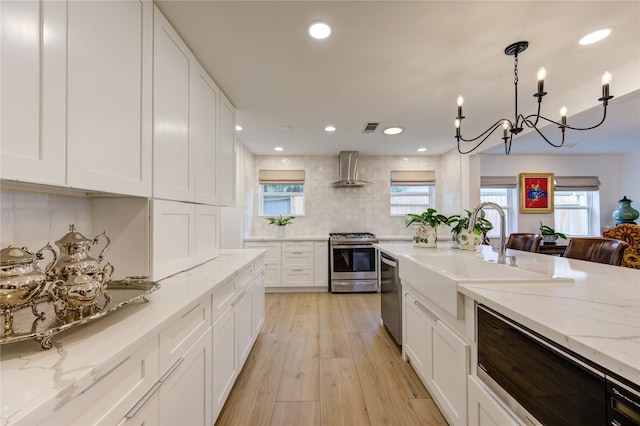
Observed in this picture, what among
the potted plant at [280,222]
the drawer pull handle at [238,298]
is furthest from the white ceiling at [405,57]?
the potted plant at [280,222]

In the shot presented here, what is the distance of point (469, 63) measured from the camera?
188cm

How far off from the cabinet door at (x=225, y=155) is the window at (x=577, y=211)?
603 cm

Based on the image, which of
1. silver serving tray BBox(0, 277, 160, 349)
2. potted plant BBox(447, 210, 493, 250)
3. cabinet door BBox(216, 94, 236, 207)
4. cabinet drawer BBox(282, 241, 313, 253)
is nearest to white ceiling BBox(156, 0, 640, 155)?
cabinet door BBox(216, 94, 236, 207)

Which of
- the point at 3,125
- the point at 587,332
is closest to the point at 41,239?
the point at 3,125

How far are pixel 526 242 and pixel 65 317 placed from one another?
3.60 metres

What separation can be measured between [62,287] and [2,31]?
2.35ft

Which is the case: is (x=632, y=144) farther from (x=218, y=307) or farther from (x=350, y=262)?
(x=218, y=307)

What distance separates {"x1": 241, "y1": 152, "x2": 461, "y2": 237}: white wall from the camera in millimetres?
4719

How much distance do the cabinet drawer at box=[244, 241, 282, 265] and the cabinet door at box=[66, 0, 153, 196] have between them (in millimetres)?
2967

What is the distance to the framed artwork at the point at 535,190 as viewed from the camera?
16.0 ft

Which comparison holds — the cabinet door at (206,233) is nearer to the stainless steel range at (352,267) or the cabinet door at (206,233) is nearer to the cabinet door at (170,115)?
the cabinet door at (170,115)

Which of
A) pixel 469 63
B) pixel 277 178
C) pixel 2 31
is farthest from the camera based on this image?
pixel 277 178

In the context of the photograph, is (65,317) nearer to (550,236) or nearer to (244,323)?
(244,323)

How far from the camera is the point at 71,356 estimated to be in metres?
0.63
